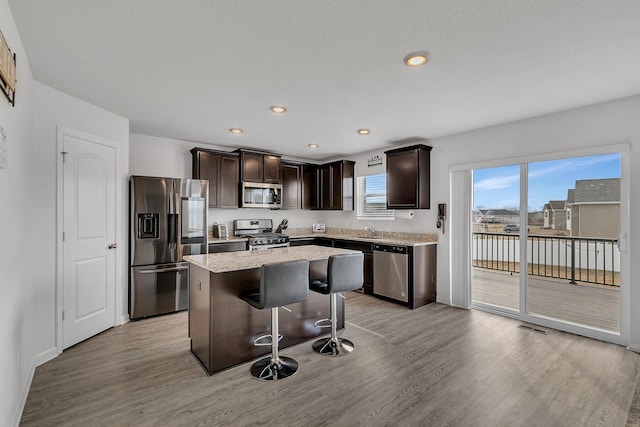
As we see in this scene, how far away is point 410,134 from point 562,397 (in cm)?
342

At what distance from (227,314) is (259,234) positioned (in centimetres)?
288

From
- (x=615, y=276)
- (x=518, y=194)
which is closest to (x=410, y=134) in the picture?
(x=518, y=194)

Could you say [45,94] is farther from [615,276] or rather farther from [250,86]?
[615,276]

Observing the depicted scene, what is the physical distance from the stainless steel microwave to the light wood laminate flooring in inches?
97.7

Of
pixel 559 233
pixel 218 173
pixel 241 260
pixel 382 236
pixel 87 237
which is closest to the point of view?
pixel 241 260

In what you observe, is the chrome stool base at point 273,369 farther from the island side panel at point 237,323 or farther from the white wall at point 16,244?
the white wall at point 16,244

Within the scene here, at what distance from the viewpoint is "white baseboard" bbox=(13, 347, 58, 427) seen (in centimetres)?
200

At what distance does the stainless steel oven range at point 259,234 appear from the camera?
5066mm

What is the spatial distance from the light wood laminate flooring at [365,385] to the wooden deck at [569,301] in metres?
0.33

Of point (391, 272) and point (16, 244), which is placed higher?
point (16, 244)

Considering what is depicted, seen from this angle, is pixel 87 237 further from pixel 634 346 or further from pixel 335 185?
pixel 634 346

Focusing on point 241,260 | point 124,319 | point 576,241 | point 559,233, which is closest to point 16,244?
point 241,260

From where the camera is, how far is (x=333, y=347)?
295 centimetres

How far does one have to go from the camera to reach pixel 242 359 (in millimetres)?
2711
